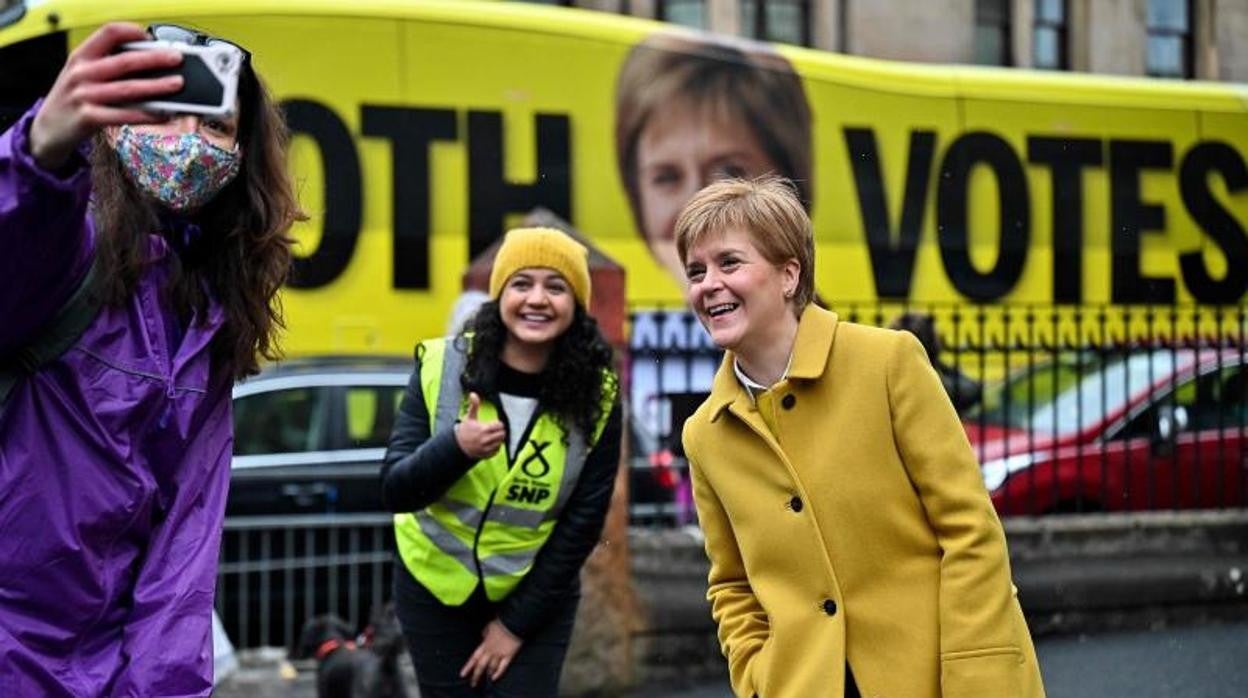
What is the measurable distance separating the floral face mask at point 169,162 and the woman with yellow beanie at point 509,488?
1.58 meters

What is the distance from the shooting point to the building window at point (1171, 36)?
26.1 metres

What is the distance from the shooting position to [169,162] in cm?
261

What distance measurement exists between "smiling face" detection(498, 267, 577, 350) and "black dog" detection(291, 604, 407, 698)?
143 cm

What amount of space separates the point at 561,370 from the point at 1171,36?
24.1m

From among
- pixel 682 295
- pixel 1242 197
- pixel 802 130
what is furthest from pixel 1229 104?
pixel 682 295

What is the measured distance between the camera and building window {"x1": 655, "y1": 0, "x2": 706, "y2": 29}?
23.9 m

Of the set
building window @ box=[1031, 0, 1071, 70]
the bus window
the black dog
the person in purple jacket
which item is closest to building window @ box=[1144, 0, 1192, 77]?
building window @ box=[1031, 0, 1071, 70]

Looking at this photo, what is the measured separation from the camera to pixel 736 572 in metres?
3.21

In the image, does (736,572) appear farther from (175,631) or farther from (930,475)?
(175,631)

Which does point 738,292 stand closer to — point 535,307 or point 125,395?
point 125,395

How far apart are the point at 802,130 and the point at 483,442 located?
9632 millimetres

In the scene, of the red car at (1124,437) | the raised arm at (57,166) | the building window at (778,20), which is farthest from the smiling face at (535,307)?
the building window at (778,20)

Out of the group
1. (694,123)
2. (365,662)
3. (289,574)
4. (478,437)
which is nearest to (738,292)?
(478,437)

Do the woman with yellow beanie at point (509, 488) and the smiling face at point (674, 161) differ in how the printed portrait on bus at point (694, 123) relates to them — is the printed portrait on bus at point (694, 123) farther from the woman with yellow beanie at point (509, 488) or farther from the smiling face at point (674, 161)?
the woman with yellow beanie at point (509, 488)
